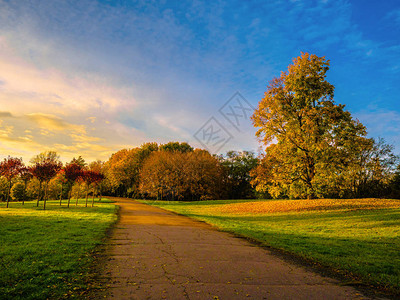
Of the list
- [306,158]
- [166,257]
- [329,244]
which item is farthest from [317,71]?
[166,257]

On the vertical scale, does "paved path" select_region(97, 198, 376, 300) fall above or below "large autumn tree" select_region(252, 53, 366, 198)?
below

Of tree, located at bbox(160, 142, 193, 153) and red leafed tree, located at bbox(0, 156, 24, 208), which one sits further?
tree, located at bbox(160, 142, 193, 153)

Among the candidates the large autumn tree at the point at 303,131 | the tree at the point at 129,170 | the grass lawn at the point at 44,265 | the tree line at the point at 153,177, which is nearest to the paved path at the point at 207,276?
the grass lawn at the point at 44,265

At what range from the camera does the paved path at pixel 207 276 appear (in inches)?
173

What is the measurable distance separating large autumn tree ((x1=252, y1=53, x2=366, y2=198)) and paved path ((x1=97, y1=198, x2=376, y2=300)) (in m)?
18.5

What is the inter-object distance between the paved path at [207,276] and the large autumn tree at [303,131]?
60.7 feet

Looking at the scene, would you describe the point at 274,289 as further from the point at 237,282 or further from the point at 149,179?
the point at 149,179

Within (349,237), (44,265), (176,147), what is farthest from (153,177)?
(44,265)

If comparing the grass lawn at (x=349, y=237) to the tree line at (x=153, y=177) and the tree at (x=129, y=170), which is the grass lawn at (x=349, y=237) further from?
the tree at (x=129, y=170)

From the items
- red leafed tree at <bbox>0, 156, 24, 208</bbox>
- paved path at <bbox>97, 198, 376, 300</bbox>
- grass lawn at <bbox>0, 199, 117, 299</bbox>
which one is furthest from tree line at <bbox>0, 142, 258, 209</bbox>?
paved path at <bbox>97, 198, 376, 300</bbox>

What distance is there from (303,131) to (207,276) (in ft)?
74.8

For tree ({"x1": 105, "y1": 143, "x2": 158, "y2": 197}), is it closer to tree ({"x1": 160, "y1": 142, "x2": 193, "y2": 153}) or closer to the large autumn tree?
tree ({"x1": 160, "y1": 142, "x2": 193, "y2": 153})

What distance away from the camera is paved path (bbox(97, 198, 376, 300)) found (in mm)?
4406

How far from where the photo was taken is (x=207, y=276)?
17.3 ft
